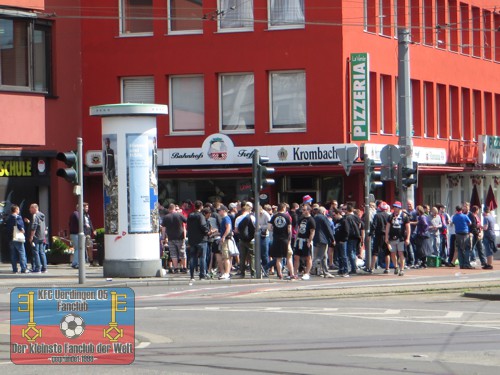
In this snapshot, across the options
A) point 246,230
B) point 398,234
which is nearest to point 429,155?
point 398,234

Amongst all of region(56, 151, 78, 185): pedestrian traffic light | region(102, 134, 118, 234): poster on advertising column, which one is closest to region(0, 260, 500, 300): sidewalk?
region(102, 134, 118, 234): poster on advertising column

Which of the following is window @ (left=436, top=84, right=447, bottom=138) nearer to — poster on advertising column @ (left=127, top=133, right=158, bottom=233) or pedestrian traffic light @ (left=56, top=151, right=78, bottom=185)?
poster on advertising column @ (left=127, top=133, right=158, bottom=233)

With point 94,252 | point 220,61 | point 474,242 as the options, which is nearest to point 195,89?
point 220,61

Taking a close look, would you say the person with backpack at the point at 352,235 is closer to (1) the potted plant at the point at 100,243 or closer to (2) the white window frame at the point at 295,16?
(1) the potted plant at the point at 100,243

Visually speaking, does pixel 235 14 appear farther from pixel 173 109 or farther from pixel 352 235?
pixel 352 235

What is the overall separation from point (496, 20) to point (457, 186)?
8.10 m

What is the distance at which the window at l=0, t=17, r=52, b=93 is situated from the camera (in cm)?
3653

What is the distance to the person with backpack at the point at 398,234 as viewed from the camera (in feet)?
102

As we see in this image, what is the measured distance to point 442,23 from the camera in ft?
159

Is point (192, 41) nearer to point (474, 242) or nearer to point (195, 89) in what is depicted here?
point (195, 89)

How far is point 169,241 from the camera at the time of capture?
101ft

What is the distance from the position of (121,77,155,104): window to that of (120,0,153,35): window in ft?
5.32

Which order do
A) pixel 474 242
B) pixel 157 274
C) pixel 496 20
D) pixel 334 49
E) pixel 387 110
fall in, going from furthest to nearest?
pixel 496 20
pixel 387 110
pixel 334 49
pixel 474 242
pixel 157 274

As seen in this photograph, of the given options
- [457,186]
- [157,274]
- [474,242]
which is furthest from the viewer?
[457,186]
